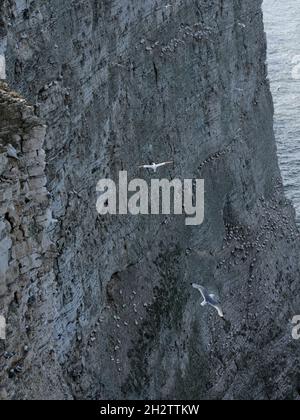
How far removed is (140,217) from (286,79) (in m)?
39.7

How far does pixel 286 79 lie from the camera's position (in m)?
66.8

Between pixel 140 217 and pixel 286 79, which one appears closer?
pixel 140 217

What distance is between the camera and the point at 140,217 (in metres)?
29.0

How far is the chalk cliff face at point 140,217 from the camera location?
16.4 m

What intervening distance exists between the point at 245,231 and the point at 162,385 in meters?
8.88

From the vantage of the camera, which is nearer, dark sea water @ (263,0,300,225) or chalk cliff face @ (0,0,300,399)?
chalk cliff face @ (0,0,300,399)

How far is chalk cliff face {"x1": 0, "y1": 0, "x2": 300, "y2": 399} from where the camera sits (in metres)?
Result: 16.4

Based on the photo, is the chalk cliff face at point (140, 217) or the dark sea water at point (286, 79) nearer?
the chalk cliff face at point (140, 217)

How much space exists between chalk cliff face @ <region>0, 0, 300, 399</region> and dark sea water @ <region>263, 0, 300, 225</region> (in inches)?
585

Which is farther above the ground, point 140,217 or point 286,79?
point 286,79

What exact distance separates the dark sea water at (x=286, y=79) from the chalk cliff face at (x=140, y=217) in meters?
14.9

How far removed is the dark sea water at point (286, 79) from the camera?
188ft

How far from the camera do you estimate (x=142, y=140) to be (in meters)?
29.0
